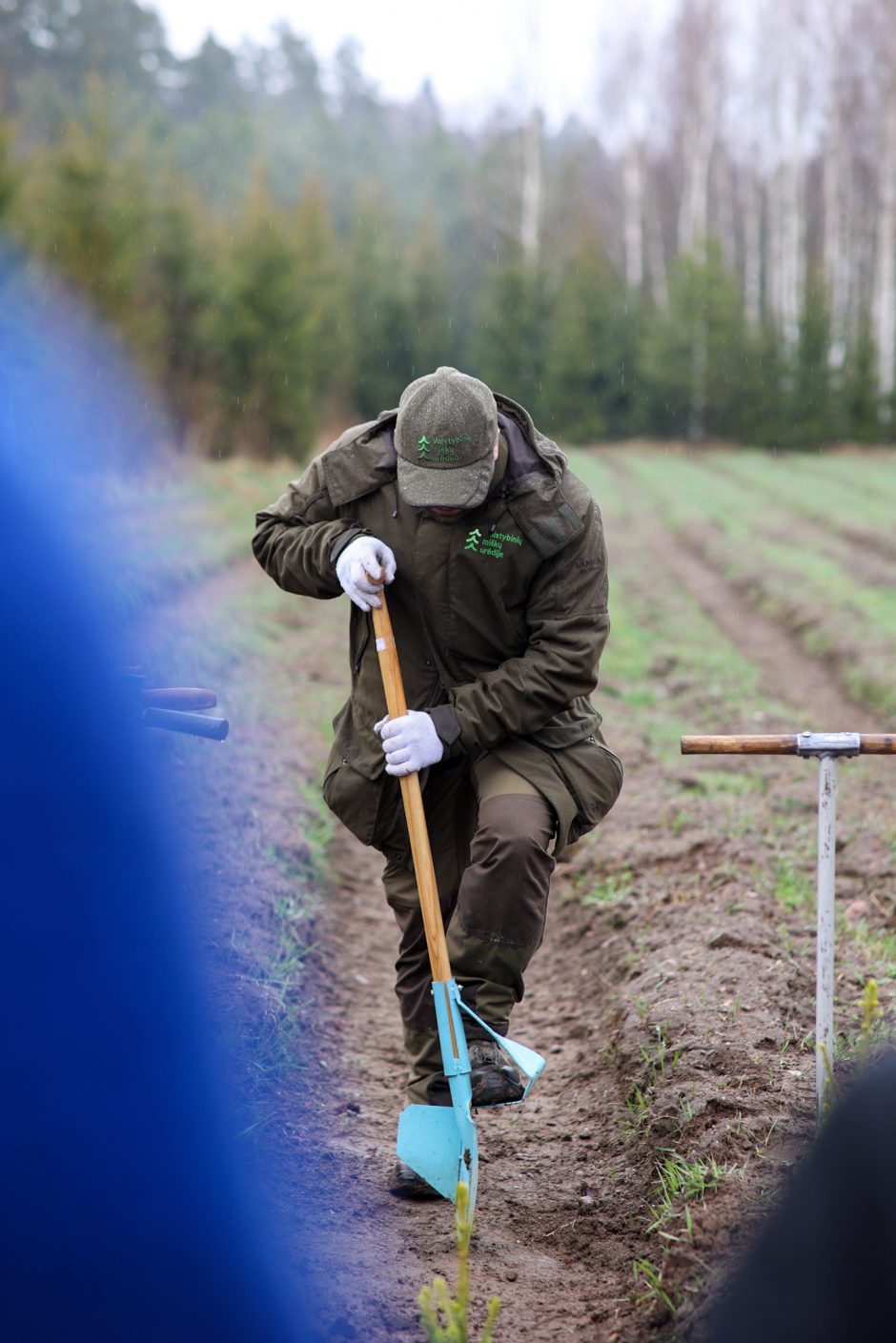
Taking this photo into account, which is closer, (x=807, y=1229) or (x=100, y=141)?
(x=807, y=1229)

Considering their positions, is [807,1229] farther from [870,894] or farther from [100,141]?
[100,141]

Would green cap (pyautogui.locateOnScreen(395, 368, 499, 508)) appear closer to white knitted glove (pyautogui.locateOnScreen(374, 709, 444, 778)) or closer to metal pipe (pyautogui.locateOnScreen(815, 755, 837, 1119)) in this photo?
white knitted glove (pyautogui.locateOnScreen(374, 709, 444, 778))

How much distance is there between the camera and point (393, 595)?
338 centimetres

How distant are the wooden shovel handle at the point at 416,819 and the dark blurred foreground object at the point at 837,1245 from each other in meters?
1.85

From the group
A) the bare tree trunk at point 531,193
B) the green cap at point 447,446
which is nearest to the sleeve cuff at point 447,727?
the green cap at point 447,446

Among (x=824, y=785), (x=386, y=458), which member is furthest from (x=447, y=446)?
(x=824, y=785)

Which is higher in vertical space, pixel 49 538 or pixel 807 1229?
pixel 49 538

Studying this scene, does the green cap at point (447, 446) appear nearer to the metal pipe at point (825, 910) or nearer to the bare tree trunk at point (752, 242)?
the metal pipe at point (825, 910)

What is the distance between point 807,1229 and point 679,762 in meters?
6.42

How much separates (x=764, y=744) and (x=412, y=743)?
31.6 inches

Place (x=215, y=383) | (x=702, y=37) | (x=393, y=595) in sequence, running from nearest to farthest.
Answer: (x=393, y=595), (x=215, y=383), (x=702, y=37)

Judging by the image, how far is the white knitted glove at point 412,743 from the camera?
3133 mm

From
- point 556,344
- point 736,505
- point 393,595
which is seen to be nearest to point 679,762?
point 393,595

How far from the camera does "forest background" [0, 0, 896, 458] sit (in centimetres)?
2370
